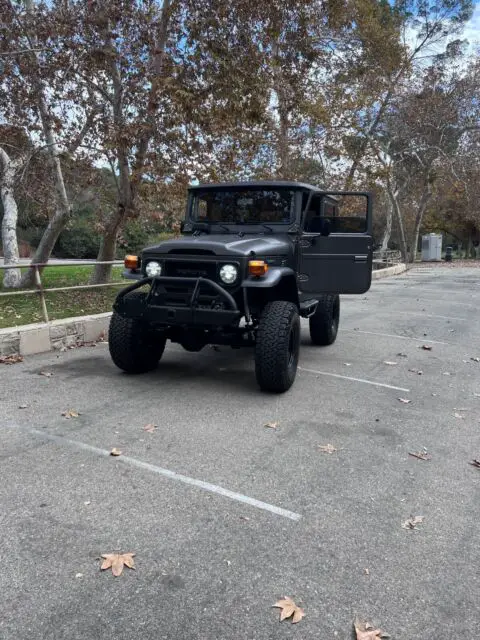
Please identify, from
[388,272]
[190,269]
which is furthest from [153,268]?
[388,272]

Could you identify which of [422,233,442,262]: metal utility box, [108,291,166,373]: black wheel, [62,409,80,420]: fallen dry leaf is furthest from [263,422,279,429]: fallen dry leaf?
[422,233,442,262]: metal utility box

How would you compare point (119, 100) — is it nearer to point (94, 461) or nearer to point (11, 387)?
point (11, 387)

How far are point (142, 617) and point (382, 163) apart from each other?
23.5 meters

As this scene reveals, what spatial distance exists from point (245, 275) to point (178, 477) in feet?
7.38

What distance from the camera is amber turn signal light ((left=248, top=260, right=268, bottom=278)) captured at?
5109 mm

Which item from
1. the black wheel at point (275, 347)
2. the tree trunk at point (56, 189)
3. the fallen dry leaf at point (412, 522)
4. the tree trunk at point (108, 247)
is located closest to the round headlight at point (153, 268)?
the black wheel at point (275, 347)

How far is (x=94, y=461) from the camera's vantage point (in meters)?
3.73

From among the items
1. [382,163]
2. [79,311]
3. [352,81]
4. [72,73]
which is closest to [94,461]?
[79,311]

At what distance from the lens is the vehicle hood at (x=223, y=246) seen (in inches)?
205

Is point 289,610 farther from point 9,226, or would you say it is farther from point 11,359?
point 9,226

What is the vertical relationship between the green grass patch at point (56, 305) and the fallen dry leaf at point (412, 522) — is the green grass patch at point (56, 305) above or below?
above

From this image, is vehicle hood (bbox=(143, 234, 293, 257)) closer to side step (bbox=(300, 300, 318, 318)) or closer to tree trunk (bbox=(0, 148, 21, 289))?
side step (bbox=(300, 300, 318, 318))

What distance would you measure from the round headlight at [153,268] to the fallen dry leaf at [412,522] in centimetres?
332

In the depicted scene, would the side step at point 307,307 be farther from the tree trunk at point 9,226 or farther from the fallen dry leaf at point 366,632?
the tree trunk at point 9,226
